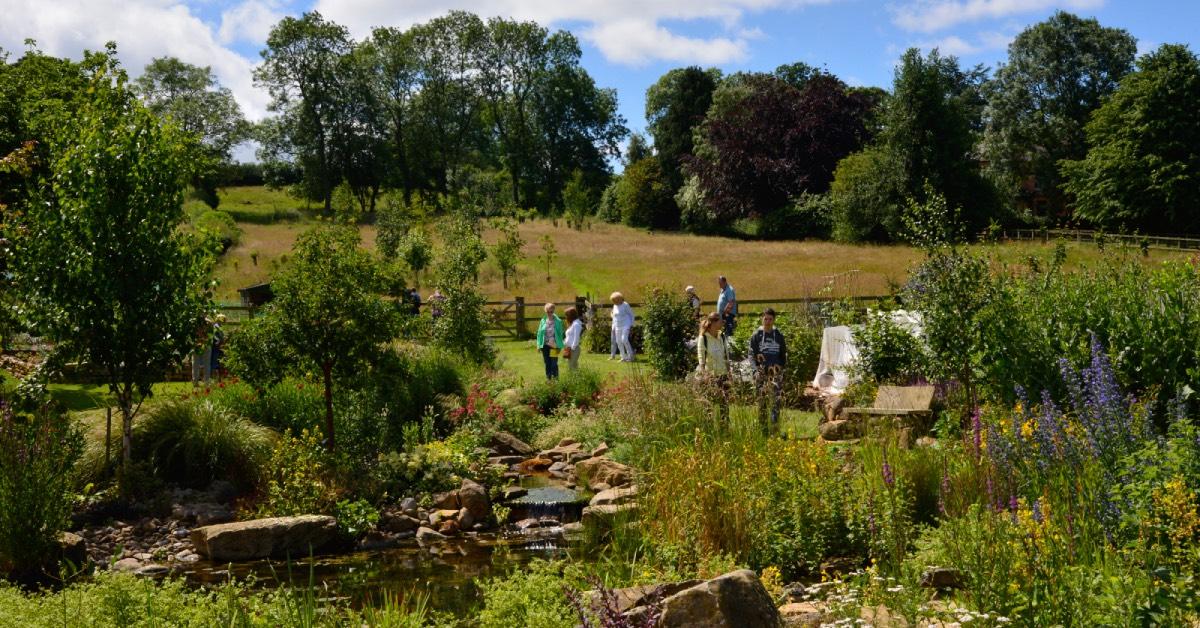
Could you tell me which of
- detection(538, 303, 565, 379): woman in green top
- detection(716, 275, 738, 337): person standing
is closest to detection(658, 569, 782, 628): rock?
detection(538, 303, 565, 379): woman in green top

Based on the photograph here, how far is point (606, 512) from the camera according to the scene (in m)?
8.59

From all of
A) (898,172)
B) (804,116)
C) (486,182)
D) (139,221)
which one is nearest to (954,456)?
(139,221)

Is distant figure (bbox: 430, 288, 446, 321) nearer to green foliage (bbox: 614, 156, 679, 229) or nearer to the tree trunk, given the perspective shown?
the tree trunk

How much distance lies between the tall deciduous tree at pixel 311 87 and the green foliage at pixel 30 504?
177 feet

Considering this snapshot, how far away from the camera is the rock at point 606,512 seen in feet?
26.2

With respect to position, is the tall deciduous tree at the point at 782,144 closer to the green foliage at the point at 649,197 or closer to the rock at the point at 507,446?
the green foliage at the point at 649,197

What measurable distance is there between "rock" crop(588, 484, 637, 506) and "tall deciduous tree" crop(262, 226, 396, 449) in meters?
3.10

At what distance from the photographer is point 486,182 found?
2511 inches

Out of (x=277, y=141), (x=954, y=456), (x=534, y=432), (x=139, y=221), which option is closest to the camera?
(x=954, y=456)

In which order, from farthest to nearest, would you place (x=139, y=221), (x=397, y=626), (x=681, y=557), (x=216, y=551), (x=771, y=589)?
(x=139, y=221) < (x=216, y=551) < (x=681, y=557) < (x=771, y=589) < (x=397, y=626)

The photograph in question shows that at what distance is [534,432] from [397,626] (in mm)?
8226

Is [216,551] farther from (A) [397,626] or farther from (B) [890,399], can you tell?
(B) [890,399]

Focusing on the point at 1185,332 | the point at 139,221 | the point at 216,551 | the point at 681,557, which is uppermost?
the point at 139,221

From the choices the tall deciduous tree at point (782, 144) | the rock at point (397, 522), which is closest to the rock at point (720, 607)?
the rock at point (397, 522)
